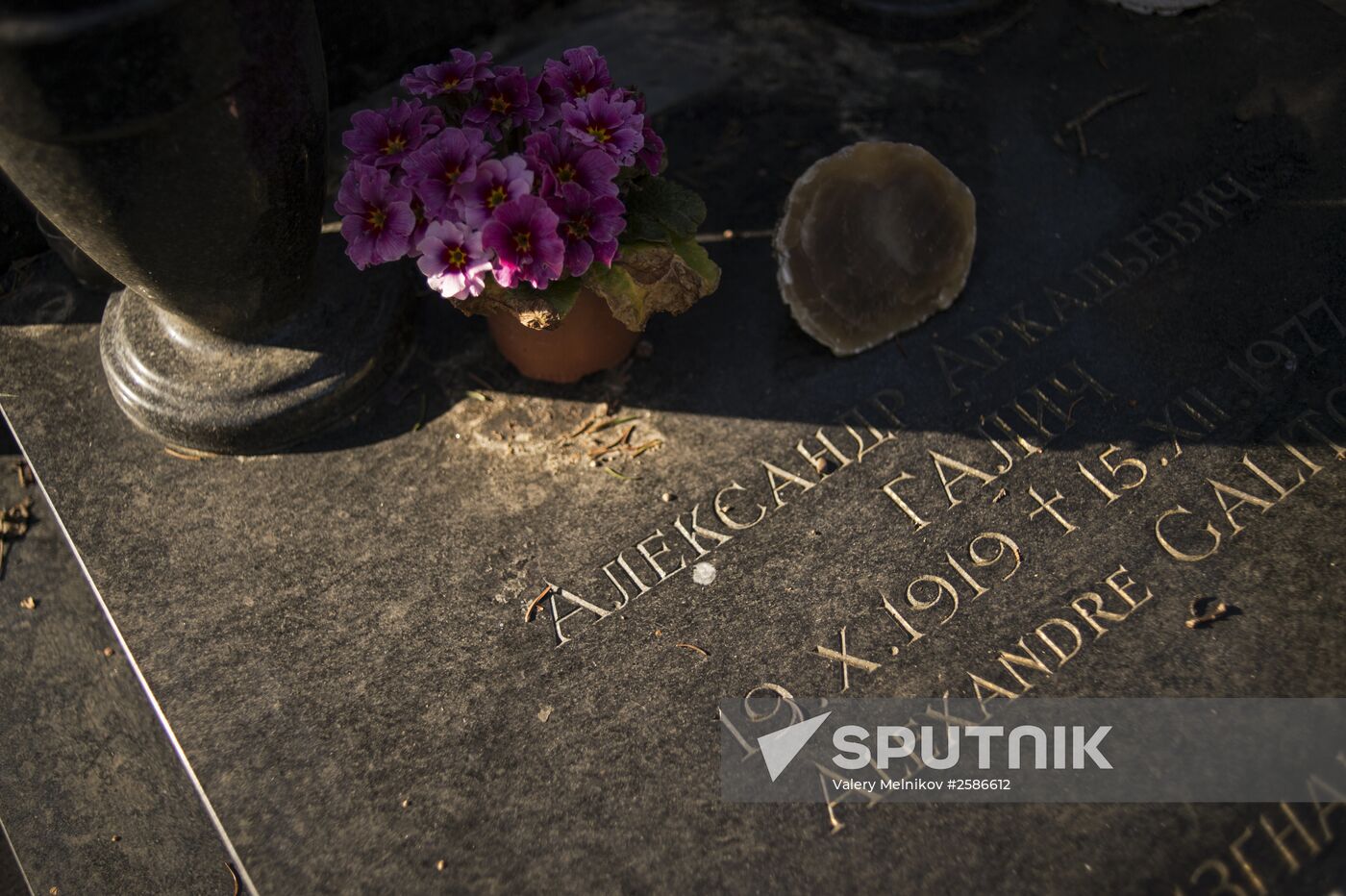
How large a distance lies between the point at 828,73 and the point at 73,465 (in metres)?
2.44

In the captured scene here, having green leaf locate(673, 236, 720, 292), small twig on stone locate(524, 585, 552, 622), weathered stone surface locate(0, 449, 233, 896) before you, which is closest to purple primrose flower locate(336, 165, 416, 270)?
green leaf locate(673, 236, 720, 292)

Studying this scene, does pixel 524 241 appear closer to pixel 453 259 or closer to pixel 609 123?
pixel 453 259

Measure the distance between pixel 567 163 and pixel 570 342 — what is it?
49 centimetres

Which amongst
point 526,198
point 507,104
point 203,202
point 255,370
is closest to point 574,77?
point 507,104

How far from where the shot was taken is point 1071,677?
7.21 ft

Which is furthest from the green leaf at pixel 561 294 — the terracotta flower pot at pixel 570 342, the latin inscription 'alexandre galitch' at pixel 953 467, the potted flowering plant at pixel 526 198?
the latin inscription 'alexandre galitch' at pixel 953 467

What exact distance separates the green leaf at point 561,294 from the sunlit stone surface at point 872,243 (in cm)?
60

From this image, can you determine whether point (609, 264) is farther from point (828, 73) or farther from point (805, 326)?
point (828, 73)

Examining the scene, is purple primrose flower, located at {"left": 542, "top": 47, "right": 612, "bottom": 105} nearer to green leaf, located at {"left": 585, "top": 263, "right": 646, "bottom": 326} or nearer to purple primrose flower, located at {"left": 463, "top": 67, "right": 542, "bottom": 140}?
purple primrose flower, located at {"left": 463, "top": 67, "right": 542, "bottom": 140}

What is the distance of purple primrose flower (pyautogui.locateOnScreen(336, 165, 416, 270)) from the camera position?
229 centimetres

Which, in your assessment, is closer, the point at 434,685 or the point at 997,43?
the point at 434,685

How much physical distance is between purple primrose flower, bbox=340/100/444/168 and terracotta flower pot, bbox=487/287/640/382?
0.45 metres

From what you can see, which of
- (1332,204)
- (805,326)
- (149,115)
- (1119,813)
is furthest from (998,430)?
(149,115)

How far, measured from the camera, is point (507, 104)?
236cm
